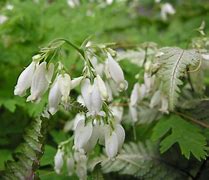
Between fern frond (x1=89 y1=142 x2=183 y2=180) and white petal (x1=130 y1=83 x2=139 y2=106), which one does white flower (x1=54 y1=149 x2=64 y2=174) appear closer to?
fern frond (x1=89 y1=142 x2=183 y2=180)

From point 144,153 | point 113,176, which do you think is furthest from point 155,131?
point 113,176

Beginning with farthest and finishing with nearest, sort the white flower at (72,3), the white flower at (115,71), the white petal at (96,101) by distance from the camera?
1. the white flower at (72,3)
2. the white flower at (115,71)
3. the white petal at (96,101)

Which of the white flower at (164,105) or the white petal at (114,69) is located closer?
the white petal at (114,69)

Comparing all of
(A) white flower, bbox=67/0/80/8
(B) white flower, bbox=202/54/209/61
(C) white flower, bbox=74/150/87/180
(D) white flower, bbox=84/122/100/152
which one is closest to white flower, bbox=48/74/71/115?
(D) white flower, bbox=84/122/100/152

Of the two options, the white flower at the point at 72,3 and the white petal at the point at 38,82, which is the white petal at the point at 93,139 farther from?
the white flower at the point at 72,3

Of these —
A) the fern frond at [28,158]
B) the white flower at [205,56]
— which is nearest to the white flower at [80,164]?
the fern frond at [28,158]

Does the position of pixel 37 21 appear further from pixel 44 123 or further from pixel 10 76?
pixel 44 123
